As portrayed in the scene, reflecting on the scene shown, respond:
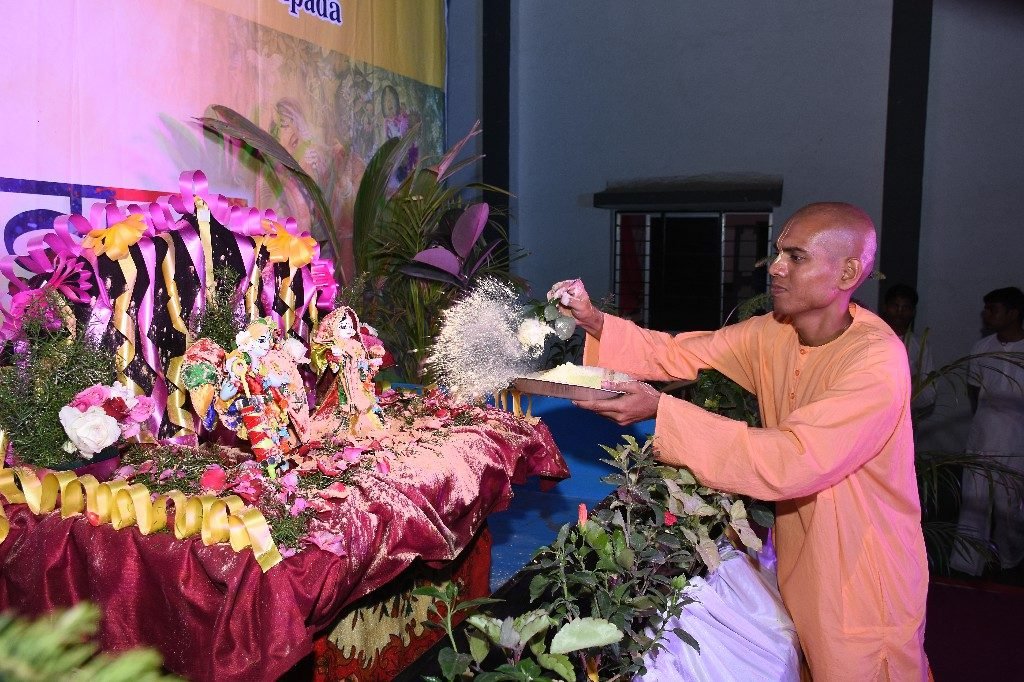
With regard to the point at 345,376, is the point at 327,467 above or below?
below

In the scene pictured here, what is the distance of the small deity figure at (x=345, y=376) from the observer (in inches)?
123

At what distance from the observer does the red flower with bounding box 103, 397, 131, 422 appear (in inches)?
99.7

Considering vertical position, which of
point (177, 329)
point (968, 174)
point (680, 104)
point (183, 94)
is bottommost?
point (177, 329)

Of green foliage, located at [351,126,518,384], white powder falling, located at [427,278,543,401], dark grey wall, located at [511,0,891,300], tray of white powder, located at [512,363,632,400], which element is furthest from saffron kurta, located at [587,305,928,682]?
dark grey wall, located at [511,0,891,300]

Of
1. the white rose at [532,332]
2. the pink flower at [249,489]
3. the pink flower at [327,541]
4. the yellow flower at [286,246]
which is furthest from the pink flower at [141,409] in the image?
the white rose at [532,332]

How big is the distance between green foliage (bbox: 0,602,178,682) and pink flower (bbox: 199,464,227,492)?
64.6 inches

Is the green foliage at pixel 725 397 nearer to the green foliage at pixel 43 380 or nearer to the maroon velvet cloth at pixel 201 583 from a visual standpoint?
the maroon velvet cloth at pixel 201 583

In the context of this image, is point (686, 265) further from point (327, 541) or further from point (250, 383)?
point (327, 541)

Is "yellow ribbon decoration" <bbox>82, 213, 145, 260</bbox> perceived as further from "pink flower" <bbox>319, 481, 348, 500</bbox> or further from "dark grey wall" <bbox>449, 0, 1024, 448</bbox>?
"dark grey wall" <bbox>449, 0, 1024, 448</bbox>

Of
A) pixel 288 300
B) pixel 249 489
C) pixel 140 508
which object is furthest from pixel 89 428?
pixel 288 300

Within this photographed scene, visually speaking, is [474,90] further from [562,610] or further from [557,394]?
[562,610]

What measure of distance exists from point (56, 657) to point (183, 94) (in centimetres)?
415

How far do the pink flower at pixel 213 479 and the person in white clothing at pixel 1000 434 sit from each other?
4944 millimetres

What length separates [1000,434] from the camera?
18.7 feet
